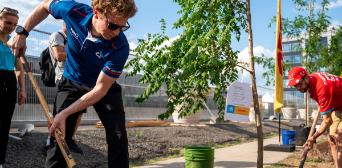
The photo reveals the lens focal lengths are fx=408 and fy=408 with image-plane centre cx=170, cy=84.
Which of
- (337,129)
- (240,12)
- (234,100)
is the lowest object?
(337,129)

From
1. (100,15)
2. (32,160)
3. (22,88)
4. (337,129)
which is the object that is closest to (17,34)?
(100,15)

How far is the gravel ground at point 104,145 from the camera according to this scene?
6430 millimetres

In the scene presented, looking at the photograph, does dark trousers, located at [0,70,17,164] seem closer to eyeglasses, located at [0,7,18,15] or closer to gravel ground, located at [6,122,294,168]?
eyeglasses, located at [0,7,18,15]

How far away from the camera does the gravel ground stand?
6.43 meters

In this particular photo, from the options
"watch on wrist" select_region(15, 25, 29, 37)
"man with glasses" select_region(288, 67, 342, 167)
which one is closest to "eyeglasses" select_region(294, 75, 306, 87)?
"man with glasses" select_region(288, 67, 342, 167)

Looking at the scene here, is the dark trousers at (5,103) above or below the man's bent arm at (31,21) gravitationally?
below

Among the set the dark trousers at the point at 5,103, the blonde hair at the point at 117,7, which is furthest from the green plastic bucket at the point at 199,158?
the blonde hair at the point at 117,7

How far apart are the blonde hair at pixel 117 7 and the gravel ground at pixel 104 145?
3.74 m

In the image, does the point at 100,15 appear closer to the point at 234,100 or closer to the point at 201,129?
the point at 234,100

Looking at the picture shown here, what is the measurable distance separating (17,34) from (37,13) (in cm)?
27

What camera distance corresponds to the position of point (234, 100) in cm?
623

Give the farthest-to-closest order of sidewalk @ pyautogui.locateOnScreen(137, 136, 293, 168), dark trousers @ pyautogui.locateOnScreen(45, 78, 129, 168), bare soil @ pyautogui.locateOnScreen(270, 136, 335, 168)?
1. bare soil @ pyautogui.locateOnScreen(270, 136, 335, 168)
2. sidewalk @ pyautogui.locateOnScreen(137, 136, 293, 168)
3. dark trousers @ pyautogui.locateOnScreen(45, 78, 129, 168)

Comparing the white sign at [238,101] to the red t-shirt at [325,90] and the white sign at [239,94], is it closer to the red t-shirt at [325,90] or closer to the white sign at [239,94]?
the white sign at [239,94]

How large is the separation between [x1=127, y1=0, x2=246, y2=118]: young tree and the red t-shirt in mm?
1184
